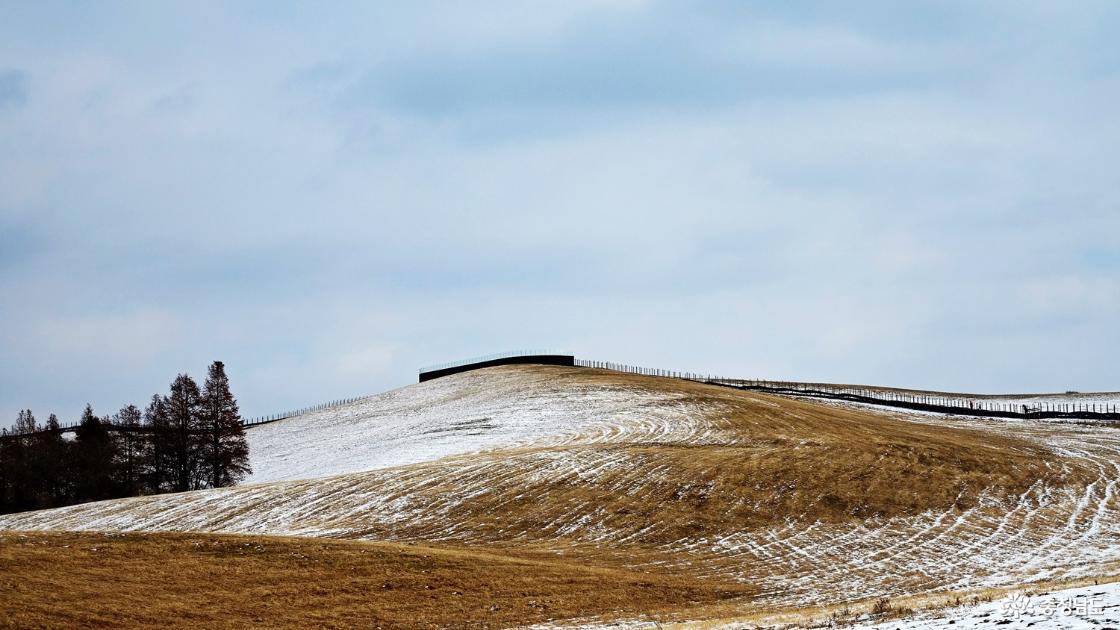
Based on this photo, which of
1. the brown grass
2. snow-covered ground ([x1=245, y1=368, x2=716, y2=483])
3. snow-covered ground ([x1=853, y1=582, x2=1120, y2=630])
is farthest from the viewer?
snow-covered ground ([x1=245, y1=368, x2=716, y2=483])

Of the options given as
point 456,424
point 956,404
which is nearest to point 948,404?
point 956,404

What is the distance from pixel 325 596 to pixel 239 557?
12.0ft

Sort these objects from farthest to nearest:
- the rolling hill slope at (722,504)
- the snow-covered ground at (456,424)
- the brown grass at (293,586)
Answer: the snow-covered ground at (456,424)
the rolling hill slope at (722,504)
the brown grass at (293,586)

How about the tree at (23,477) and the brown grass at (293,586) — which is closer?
the brown grass at (293,586)

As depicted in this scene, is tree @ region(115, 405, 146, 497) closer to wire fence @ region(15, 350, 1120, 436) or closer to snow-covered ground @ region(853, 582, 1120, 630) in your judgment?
wire fence @ region(15, 350, 1120, 436)

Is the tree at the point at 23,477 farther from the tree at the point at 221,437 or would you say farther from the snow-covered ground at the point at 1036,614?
the snow-covered ground at the point at 1036,614

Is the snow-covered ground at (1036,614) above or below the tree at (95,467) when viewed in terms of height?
below

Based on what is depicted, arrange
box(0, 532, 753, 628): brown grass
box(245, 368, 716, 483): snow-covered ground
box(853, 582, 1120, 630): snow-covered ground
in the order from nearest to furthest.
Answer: box(853, 582, 1120, 630): snow-covered ground → box(0, 532, 753, 628): brown grass → box(245, 368, 716, 483): snow-covered ground

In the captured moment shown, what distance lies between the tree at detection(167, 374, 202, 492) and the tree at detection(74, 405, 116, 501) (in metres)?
4.75

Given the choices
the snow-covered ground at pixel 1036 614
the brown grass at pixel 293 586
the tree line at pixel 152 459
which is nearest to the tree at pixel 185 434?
the tree line at pixel 152 459

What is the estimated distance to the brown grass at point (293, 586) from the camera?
773 inches

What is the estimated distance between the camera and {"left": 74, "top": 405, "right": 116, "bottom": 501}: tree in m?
66.9

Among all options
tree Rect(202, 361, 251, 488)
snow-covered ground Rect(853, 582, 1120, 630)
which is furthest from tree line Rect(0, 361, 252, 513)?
snow-covered ground Rect(853, 582, 1120, 630)

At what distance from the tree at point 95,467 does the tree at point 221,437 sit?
824 centimetres
